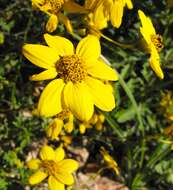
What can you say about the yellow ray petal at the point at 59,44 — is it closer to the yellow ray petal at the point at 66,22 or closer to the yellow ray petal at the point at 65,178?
the yellow ray petal at the point at 66,22

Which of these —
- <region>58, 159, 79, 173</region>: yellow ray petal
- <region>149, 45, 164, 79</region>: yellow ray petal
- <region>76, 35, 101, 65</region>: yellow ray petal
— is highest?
<region>76, 35, 101, 65</region>: yellow ray petal

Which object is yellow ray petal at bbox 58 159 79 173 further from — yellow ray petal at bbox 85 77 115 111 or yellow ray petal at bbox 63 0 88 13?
yellow ray petal at bbox 63 0 88 13

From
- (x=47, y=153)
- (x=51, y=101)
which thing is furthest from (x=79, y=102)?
(x=47, y=153)

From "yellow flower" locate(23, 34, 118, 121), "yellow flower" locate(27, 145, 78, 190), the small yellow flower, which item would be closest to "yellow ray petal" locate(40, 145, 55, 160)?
"yellow flower" locate(27, 145, 78, 190)

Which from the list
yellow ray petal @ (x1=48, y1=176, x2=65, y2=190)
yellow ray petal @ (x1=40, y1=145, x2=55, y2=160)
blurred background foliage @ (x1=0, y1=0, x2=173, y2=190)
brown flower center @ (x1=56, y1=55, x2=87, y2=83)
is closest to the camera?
brown flower center @ (x1=56, y1=55, x2=87, y2=83)

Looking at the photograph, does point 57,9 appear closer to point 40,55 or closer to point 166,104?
point 40,55

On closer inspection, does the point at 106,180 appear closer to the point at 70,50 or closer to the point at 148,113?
the point at 148,113

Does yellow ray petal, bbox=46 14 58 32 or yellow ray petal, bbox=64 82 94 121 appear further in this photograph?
yellow ray petal, bbox=46 14 58 32
